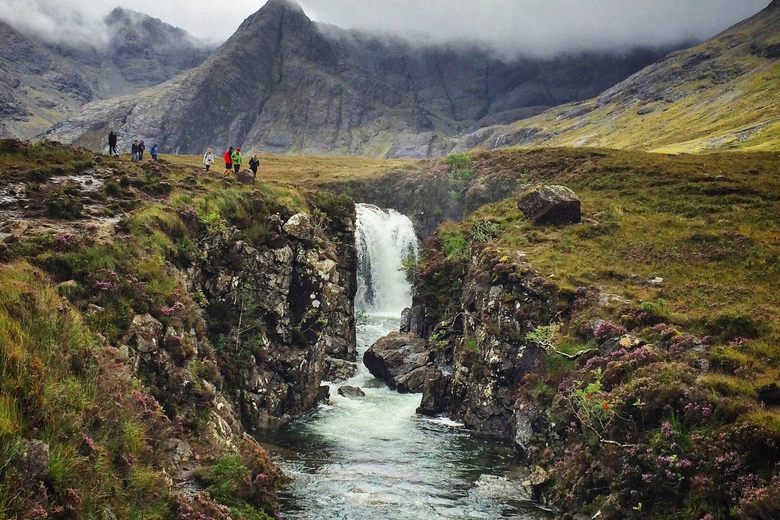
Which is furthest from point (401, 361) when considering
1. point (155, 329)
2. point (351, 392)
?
point (155, 329)

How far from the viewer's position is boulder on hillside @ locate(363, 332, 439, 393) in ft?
142

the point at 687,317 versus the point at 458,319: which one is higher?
the point at 687,317

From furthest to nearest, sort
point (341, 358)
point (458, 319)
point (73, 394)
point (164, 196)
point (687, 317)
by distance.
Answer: point (341, 358) < point (458, 319) < point (164, 196) < point (687, 317) < point (73, 394)

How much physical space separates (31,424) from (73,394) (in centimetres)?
195

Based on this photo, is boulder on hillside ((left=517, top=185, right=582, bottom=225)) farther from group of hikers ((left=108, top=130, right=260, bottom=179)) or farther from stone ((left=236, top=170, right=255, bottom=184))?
group of hikers ((left=108, top=130, right=260, bottom=179))

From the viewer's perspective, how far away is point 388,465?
1062 inches

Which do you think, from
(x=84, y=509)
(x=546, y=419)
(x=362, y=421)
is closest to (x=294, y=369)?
(x=362, y=421)

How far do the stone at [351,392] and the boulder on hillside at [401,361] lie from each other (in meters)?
3.41

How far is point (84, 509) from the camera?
10.4 metres

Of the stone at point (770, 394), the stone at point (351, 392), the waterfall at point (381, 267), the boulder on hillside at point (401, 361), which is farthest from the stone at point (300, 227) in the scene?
the waterfall at point (381, 267)

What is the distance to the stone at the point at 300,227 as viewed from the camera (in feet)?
123

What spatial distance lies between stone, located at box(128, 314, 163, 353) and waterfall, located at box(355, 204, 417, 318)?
1857 inches

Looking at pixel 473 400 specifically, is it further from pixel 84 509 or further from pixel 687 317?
pixel 84 509

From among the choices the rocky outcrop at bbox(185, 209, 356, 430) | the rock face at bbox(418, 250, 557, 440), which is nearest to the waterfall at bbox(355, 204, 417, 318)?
the rocky outcrop at bbox(185, 209, 356, 430)
